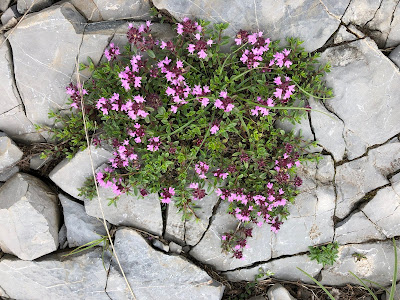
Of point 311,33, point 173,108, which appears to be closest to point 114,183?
point 173,108

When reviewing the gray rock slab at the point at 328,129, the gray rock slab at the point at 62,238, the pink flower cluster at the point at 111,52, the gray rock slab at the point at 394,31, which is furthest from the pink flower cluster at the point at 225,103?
the gray rock slab at the point at 62,238

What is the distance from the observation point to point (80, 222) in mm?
5508

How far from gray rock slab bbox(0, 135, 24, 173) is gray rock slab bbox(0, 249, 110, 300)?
150 centimetres

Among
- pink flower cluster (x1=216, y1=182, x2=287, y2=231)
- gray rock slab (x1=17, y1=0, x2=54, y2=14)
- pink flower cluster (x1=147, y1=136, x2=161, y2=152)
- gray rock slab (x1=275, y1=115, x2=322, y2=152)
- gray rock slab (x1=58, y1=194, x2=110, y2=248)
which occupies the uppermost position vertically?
gray rock slab (x1=17, y1=0, x2=54, y2=14)

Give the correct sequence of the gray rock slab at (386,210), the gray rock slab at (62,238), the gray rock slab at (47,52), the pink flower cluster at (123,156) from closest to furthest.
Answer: the pink flower cluster at (123,156), the gray rock slab at (47,52), the gray rock slab at (386,210), the gray rock slab at (62,238)

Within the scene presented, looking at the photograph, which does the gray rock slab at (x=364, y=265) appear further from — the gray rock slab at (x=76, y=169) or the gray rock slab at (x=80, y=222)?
the gray rock slab at (x=76, y=169)

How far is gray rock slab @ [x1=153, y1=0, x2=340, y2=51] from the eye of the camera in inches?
190

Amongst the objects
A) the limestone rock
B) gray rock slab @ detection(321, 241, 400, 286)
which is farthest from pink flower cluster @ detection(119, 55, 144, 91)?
gray rock slab @ detection(321, 241, 400, 286)

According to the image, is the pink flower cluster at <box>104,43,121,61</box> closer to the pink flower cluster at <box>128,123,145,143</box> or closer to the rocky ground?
the rocky ground

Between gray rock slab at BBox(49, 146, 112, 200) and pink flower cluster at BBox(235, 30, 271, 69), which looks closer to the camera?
pink flower cluster at BBox(235, 30, 271, 69)

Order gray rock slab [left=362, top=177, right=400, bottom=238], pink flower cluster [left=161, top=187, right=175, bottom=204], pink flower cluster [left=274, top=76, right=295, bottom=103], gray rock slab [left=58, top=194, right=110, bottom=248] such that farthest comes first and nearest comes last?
gray rock slab [left=58, top=194, right=110, bottom=248] → gray rock slab [left=362, top=177, right=400, bottom=238] → pink flower cluster [left=161, top=187, right=175, bottom=204] → pink flower cluster [left=274, top=76, right=295, bottom=103]

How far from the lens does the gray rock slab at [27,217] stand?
5.34 m

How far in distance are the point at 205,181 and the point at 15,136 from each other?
2972mm

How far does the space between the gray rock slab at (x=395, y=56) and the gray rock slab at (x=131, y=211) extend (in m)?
3.84
